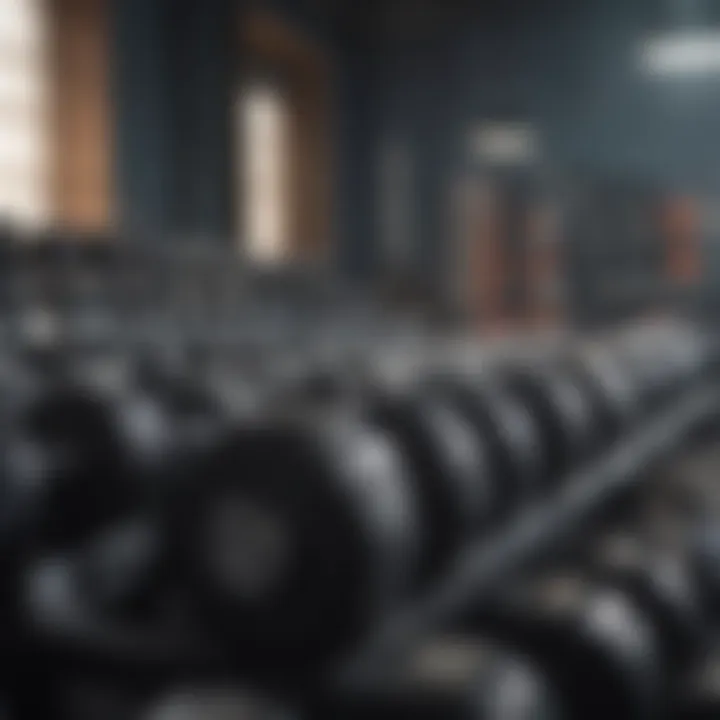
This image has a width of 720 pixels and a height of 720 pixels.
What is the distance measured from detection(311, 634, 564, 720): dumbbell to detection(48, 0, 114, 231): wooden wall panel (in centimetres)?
315

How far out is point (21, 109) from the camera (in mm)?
3121

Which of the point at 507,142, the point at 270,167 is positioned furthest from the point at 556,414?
the point at 507,142

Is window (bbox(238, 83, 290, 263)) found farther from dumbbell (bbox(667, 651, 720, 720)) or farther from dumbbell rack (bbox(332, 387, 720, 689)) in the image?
dumbbell (bbox(667, 651, 720, 720))

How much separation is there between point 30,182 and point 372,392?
A: 2941mm

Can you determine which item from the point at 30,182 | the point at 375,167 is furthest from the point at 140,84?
the point at 375,167

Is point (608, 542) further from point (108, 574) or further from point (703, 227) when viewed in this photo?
point (703, 227)

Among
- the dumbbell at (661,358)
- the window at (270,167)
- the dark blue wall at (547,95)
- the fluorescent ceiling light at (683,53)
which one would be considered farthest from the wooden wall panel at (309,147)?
the dumbbell at (661,358)

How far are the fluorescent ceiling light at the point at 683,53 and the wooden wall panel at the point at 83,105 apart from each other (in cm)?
252

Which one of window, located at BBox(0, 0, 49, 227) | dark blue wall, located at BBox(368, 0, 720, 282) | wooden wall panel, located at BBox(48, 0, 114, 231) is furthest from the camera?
dark blue wall, located at BBox(368, 0, 720, 282)

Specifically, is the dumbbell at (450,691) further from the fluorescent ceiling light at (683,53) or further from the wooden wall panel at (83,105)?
the fluorescent ceiling light at (683,53)

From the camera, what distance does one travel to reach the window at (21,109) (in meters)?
3.10

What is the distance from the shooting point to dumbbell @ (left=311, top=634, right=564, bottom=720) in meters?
0.25

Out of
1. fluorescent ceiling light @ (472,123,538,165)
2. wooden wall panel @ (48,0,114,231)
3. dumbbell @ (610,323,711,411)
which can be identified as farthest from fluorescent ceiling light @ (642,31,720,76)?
dumbbell @ (610,323,711,411)

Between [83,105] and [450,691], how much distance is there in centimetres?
329
